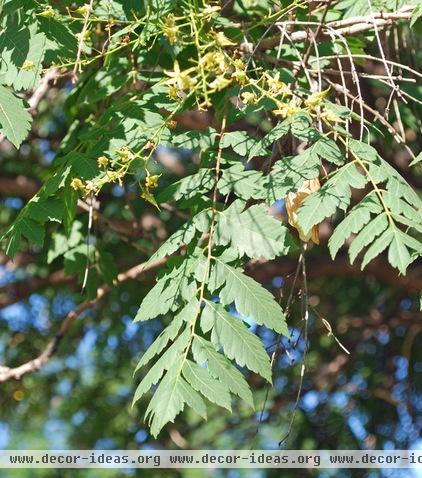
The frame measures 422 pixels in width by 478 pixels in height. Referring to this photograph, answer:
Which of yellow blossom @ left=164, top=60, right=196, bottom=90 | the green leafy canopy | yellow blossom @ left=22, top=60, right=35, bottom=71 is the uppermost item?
yellow blossom @ left=164, top=60, right=196, bottom=90

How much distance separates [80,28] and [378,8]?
0.72m

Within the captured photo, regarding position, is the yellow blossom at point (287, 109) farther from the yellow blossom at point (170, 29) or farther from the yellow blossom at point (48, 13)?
the yellow blossom at point (48, 13)

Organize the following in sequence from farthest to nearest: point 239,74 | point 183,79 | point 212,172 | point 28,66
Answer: point 212,172
point 28,66
point 239,74
point 183,79

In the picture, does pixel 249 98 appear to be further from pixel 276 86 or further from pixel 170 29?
pixel 170 29

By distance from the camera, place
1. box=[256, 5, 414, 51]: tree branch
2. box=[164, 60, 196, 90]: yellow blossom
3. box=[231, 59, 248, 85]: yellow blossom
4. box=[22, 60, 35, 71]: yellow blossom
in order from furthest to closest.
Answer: box=[256, 5, 414, 51]: tree branch < box=[22, 60, 35, 71]: yellow blossom < box=[231, 59, 248, 85]: yellow blossom < box=[164, 60, 196, 90]: yellow blossom

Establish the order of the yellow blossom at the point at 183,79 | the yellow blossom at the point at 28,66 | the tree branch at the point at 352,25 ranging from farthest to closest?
the tree branch at the point at 352,25 < the yellow blossom at the point at 28,66 < the yellow blossom at the point at 183,79

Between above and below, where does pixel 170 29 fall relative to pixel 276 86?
above

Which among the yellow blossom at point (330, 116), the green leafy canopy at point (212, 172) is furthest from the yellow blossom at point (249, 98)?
Result: the yellow blossom at point (330, 116)

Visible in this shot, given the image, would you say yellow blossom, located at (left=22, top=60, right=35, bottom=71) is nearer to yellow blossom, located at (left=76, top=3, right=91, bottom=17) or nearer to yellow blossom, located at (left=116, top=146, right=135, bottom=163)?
yellow blossom, located at (left=76, top=3, right=91, bottom=17)

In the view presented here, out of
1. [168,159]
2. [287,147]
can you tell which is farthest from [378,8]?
[168,159]

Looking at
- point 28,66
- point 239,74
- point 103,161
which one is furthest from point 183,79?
point 28,66

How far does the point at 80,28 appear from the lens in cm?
203

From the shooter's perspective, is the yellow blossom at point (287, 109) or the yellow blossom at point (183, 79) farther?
the yellow blossom at point (287, 109)

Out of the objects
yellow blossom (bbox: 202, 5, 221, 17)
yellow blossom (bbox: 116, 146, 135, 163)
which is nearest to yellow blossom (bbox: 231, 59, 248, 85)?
yellow blossom (bbox: 202, 5, 221, 17)
